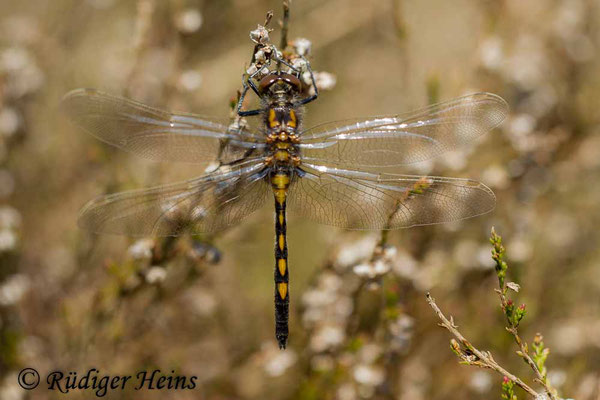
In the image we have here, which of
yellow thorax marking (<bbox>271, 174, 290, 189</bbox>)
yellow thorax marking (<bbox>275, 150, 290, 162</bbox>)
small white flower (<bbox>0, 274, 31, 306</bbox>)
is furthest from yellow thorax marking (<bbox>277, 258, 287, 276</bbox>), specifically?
small white flower (<bbox>0, 274, 31, 306</bbox>)

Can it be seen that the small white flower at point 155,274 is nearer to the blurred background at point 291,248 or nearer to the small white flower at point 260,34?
the blurred background at point 291,248

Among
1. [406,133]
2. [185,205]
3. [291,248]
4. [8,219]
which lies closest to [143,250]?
[185,205]

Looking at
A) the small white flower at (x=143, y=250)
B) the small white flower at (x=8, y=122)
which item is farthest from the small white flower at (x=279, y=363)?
the small white flower at (x=8, y=122)

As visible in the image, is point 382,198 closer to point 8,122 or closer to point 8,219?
point 8,219

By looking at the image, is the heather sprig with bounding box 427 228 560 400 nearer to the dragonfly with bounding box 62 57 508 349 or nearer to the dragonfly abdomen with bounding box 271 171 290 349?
the dragonfly with bounding box 62 57 508 349

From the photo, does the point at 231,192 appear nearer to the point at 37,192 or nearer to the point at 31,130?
the point at 31,130
